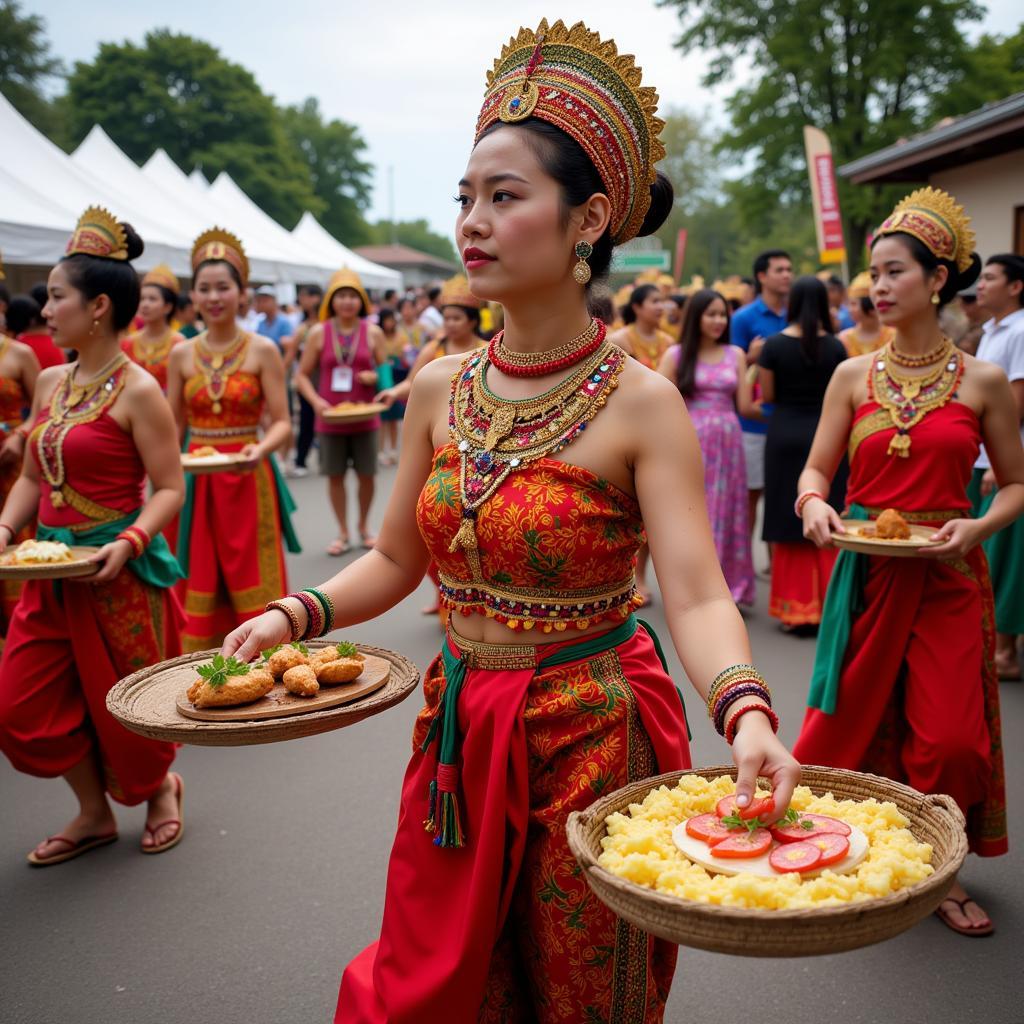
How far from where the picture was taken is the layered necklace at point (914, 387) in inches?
140

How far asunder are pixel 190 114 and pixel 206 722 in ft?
176

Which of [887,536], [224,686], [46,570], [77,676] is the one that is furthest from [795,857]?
[77,676]

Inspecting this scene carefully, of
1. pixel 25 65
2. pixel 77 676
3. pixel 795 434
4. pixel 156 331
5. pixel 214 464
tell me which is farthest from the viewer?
pixel 25 65

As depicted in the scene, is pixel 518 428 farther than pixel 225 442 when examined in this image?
No

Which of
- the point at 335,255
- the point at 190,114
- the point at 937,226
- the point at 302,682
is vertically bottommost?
the point at 302,682

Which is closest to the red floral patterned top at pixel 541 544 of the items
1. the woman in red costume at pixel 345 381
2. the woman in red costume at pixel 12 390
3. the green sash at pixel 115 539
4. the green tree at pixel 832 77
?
the green sash at pixel 115 539

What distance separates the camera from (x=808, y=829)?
172cm

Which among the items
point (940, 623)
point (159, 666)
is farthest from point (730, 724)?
point (940, 623)

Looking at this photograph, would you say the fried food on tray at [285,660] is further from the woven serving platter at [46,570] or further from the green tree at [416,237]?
the green tree at [416,237]

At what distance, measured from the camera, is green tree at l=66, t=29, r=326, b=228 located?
4928 centimetres

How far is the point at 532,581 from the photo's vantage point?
81.7 inches

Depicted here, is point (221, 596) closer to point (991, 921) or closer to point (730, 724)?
point (991, 921)

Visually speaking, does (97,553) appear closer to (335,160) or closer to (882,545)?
(882,545)

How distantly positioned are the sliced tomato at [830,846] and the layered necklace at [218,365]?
185 inches
